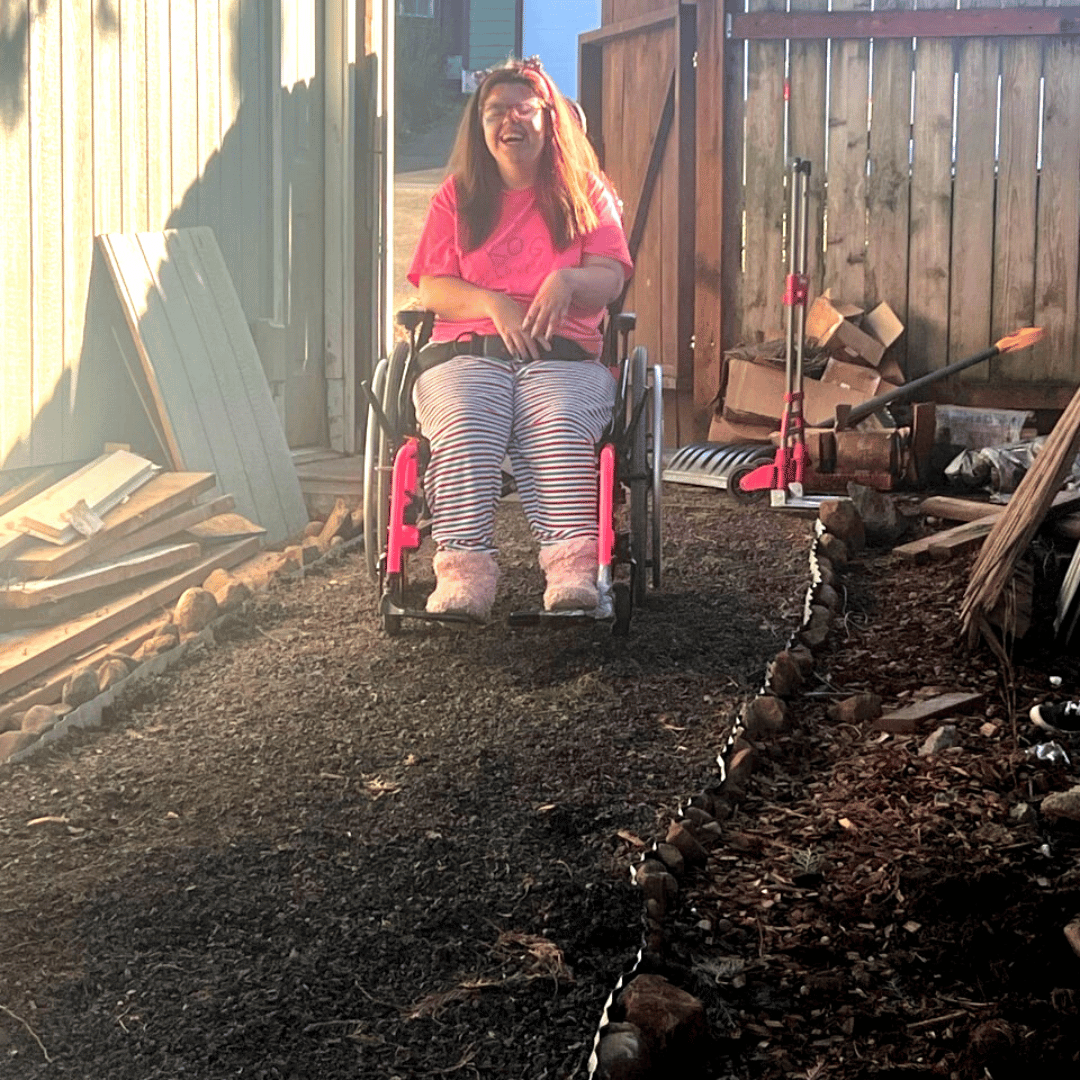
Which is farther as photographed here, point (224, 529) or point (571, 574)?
point (224, 529)

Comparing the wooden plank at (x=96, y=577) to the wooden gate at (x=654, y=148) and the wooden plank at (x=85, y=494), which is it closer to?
the wooden plank at (x=85, y=494)

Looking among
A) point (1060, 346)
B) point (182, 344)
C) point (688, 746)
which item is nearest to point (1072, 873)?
point (688, 746)

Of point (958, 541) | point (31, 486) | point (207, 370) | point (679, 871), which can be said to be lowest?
point (679, 871)

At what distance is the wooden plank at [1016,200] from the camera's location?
6.37m

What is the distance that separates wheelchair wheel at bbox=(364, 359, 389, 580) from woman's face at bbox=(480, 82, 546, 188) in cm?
57

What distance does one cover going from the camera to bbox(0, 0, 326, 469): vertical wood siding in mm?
4316

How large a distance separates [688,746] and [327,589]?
1.63m

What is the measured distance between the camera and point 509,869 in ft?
7.68

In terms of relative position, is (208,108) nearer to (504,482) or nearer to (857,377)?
(504,482)

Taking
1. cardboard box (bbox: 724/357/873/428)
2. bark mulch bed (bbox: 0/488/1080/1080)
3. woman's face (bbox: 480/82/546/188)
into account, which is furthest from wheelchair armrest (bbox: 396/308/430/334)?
cardboard box (bbox: 724/357/873/428)

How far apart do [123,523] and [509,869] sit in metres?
2.19

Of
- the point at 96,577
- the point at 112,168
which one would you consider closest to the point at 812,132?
the point at 112,168

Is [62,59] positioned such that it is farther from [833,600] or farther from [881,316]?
[881,316]

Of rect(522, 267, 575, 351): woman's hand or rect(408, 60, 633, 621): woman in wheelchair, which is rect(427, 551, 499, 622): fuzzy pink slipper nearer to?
rect(408, 60, 633, 621): woman in wheelchair
